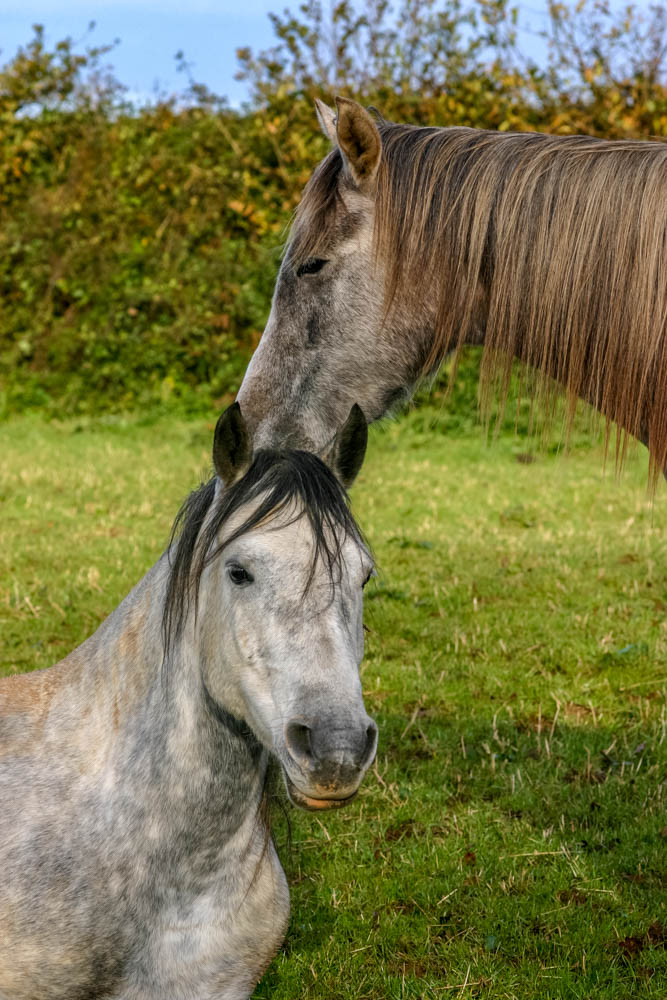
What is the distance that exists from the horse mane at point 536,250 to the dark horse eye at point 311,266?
0.03 meters

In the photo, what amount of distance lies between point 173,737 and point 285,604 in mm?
601

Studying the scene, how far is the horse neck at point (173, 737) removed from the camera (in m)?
2.77

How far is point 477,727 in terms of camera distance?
5125mm

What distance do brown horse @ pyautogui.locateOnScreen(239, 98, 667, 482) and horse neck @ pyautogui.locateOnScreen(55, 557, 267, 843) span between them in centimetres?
97

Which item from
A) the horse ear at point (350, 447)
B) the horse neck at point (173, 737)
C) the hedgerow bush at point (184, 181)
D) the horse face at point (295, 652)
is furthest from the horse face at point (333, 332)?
the hedgerow bush at point (184, 181)

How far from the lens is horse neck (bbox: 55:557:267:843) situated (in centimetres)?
277

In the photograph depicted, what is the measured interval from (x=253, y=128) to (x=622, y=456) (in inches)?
521

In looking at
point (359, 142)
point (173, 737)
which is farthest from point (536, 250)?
point (173, 737)

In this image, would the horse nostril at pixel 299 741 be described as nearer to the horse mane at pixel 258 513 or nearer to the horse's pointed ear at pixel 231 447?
the horse mane at pixel 258 513

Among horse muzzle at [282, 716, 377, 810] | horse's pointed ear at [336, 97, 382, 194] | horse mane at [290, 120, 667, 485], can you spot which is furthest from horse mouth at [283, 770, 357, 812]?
horse's pointed ear at [336, 97, 382, 194]

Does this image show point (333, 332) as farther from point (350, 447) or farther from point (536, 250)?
point (350, 447)

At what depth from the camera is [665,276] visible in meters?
3.27

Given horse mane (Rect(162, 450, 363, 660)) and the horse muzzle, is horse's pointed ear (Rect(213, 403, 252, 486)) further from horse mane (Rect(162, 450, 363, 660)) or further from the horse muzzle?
the horse muzzle

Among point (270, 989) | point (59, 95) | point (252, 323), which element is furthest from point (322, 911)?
point (59, 95)
